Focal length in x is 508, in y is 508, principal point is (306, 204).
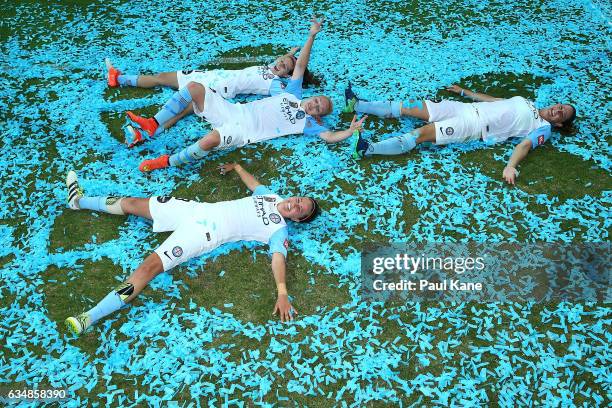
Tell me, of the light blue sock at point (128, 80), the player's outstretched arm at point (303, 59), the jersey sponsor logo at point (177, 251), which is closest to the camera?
the jersey sponsor logo at point (177, 251)

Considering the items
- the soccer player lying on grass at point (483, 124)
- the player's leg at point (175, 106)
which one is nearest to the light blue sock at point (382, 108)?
the soccer player lying on grass at point (483, 124)

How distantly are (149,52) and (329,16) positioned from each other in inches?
160

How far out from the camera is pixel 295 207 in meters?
6.24

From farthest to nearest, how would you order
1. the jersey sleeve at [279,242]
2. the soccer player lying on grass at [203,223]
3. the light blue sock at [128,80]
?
the light blue sock at [128,80], the jersey sleeve at [279,242], the soccer player lying on grass at [203,223]

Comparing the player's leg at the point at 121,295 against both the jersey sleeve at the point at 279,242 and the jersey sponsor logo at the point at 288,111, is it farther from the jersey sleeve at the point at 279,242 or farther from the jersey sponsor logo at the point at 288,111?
the jersey sponsor logo at the point at 288,111

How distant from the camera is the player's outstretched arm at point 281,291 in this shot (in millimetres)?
5601

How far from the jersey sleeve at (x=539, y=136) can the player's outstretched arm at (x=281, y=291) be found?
14.2 feet

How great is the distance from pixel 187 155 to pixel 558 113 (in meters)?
5.66

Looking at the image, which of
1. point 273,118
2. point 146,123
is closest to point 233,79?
point 273,118

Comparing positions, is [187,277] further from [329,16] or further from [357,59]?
[329,16]

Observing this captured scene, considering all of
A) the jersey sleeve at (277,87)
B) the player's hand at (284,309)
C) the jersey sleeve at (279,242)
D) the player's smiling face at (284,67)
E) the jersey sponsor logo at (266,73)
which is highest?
the player's smiling face at (284,67)

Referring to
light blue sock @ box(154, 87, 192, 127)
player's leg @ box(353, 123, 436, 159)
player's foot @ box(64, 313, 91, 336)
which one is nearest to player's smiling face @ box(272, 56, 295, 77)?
light blue sock @ box(154, 87, 192, 127)

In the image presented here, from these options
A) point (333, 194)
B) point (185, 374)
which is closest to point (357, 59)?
point (333, 194)

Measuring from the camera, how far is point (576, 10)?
11.7 metres
